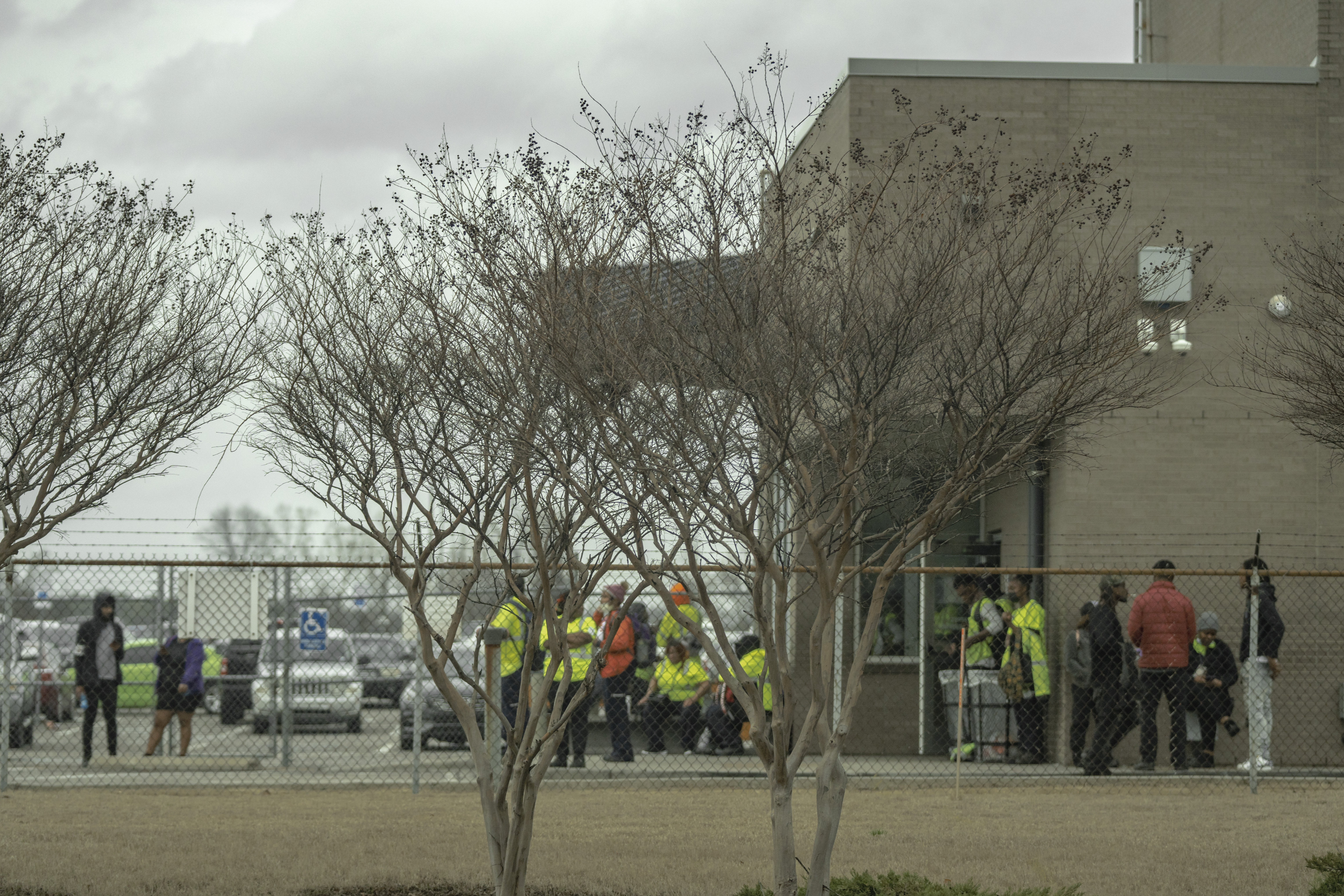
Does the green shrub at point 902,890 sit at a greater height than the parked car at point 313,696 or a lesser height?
greater

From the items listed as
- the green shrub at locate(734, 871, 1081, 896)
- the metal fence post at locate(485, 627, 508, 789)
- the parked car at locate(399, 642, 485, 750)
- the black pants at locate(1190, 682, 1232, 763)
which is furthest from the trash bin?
the green shrub at locate(734, 871, 1081, 896)

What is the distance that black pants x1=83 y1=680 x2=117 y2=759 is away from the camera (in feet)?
48.3

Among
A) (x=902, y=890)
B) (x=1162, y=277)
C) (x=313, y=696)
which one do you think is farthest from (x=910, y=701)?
(x=1162, y=277)

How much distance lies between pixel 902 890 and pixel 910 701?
361 inches

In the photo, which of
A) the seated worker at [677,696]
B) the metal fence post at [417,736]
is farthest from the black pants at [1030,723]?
the metal fence post at [417,736]

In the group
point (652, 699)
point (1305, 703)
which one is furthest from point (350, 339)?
point (1305, 703)

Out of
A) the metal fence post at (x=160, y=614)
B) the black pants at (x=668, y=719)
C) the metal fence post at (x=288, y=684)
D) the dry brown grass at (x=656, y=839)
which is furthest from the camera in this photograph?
the metal fence post at (x=160, y=614)

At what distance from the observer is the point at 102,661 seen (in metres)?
15.2

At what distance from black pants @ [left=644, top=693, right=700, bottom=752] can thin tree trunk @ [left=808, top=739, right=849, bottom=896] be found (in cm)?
871

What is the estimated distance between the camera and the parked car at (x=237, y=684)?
19.4m

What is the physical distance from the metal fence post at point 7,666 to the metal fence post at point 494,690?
12.6 ft

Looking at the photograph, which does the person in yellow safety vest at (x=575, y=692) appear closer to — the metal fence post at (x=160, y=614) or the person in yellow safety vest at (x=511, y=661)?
the person in yellow safety vest at (x=511, y=661)

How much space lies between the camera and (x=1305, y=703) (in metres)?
14.8

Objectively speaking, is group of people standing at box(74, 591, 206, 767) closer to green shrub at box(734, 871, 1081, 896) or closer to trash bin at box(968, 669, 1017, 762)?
trash bin at box(968, 669, 1017, 762)
